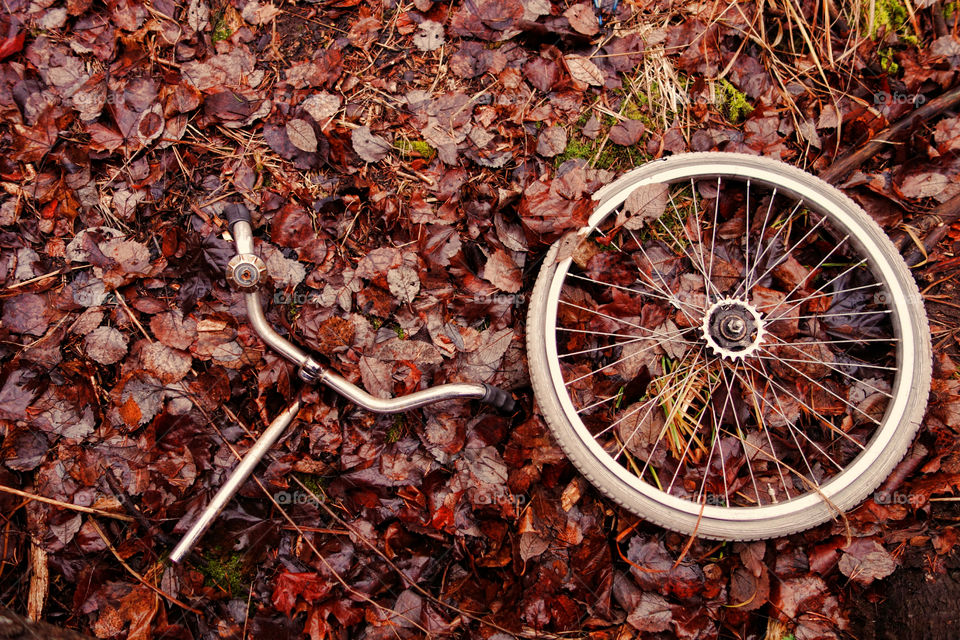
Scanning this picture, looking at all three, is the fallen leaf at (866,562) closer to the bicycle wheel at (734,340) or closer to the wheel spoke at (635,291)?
the bicycle wheel at (734,340)

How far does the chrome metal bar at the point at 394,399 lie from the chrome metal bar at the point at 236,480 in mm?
256

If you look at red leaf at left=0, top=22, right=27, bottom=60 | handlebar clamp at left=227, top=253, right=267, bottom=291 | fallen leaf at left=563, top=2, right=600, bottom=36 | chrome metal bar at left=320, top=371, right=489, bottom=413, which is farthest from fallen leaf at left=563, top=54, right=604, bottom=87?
red leaf at left=0, top=22, right=27, bottom=60

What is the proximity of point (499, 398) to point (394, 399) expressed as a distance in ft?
1.34

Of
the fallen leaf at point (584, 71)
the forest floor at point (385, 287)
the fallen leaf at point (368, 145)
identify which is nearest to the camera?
the forest floor at point (385, 287)

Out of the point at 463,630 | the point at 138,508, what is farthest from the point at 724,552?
the point at 138,508

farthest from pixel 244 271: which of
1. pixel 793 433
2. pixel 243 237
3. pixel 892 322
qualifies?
pixel 892 322

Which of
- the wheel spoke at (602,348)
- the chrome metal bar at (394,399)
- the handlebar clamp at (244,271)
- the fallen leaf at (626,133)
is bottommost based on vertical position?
the chrome metal bar at (394,399)

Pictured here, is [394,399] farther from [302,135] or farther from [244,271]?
[302,135]

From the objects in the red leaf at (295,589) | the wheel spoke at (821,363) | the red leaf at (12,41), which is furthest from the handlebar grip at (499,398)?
the red leaf at (12,41)

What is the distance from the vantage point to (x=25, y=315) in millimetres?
2250

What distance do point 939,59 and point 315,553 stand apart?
11.6 feet

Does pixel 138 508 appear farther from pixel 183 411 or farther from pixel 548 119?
pixel 548 119

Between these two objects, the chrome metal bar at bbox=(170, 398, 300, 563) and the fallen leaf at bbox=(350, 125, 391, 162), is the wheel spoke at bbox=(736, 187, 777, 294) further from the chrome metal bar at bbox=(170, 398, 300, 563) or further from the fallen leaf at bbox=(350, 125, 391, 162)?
the chrome metal bar at bbox=(170, 398, 300, 563)

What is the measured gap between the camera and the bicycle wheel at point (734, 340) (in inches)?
87.8
